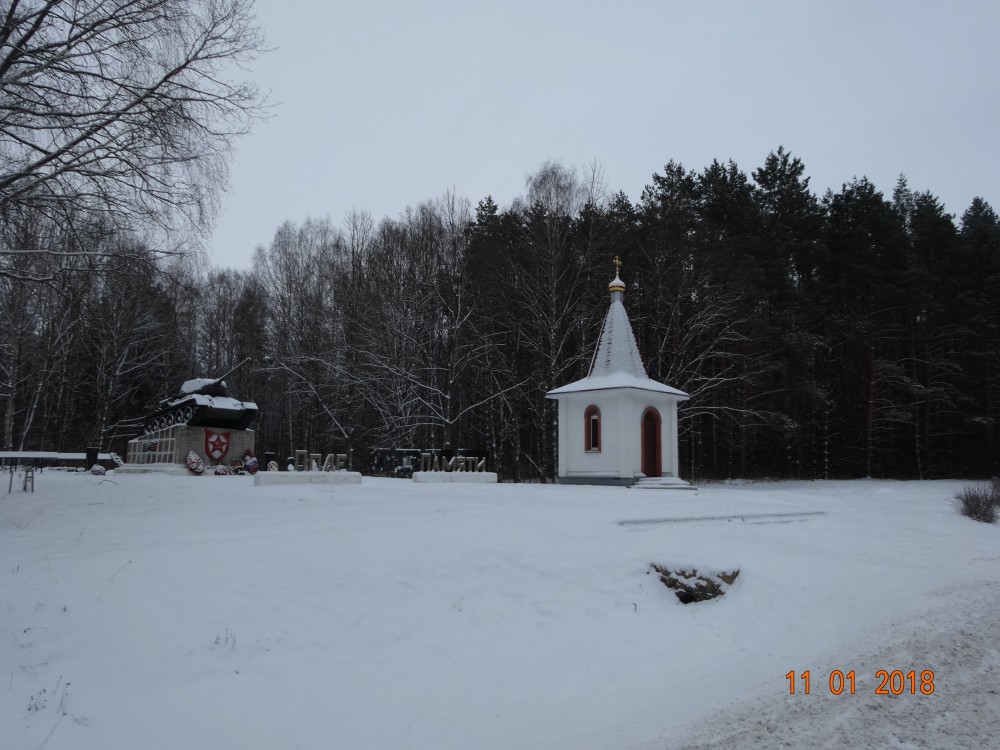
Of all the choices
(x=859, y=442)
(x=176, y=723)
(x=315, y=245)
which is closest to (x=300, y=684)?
(x=176, y=723)

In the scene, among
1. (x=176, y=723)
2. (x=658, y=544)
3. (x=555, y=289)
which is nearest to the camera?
(x=176, y=723)

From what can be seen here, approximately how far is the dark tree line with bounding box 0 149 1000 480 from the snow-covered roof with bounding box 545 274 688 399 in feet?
11.2

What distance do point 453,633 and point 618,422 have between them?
527 inches

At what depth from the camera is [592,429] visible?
20156 mm

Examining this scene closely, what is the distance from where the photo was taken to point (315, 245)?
33562 millimetres

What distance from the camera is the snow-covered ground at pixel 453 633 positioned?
4.86m

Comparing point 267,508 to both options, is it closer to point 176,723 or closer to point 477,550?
point 477,550

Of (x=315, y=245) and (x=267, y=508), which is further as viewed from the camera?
(x=315, y=245)

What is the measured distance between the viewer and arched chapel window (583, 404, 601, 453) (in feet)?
65.5

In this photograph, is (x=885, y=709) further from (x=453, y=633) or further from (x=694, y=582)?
(x=453, y=633)

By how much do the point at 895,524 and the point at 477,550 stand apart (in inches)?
405

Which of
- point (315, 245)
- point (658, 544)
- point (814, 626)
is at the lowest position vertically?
point (814, 626)
